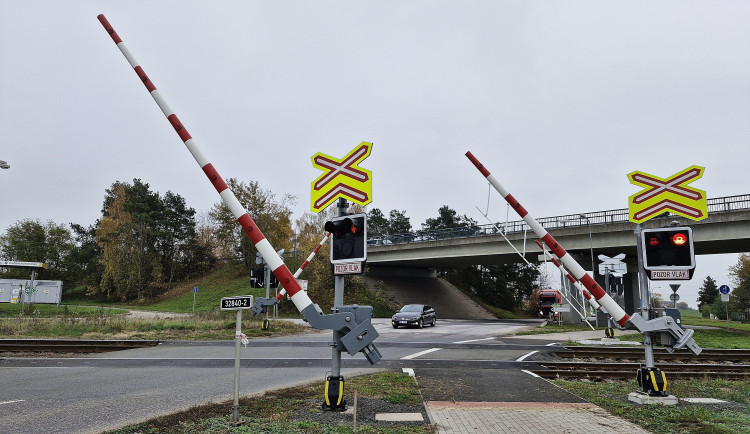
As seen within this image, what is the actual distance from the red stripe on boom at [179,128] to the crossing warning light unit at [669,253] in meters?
7.48

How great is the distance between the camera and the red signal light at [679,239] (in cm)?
775

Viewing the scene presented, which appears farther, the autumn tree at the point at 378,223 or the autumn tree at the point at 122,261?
the autumn tree at the point at 378,223

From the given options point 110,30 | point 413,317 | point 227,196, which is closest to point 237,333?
point 227,196

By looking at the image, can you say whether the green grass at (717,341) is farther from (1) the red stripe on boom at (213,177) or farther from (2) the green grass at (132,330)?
(1) the red stripe on boom at (213,177)

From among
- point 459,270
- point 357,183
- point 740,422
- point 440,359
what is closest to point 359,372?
point 440,359

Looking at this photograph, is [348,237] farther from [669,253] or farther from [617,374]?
[617,374]

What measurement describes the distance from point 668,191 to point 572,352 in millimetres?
9337

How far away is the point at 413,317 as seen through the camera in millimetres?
29141

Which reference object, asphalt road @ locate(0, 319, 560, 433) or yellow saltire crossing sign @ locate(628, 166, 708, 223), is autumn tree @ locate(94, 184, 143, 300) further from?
yellow saltire crossing sign @ locate(628, 166, 708, 223)

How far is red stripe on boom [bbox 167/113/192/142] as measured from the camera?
6039 millimetres

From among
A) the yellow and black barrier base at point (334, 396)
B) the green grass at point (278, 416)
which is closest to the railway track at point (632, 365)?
the green grass at point (278, 416)

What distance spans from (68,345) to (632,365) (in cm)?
1849

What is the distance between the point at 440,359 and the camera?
14391 mm

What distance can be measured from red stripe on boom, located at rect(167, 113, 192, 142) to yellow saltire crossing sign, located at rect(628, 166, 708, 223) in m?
7.59
